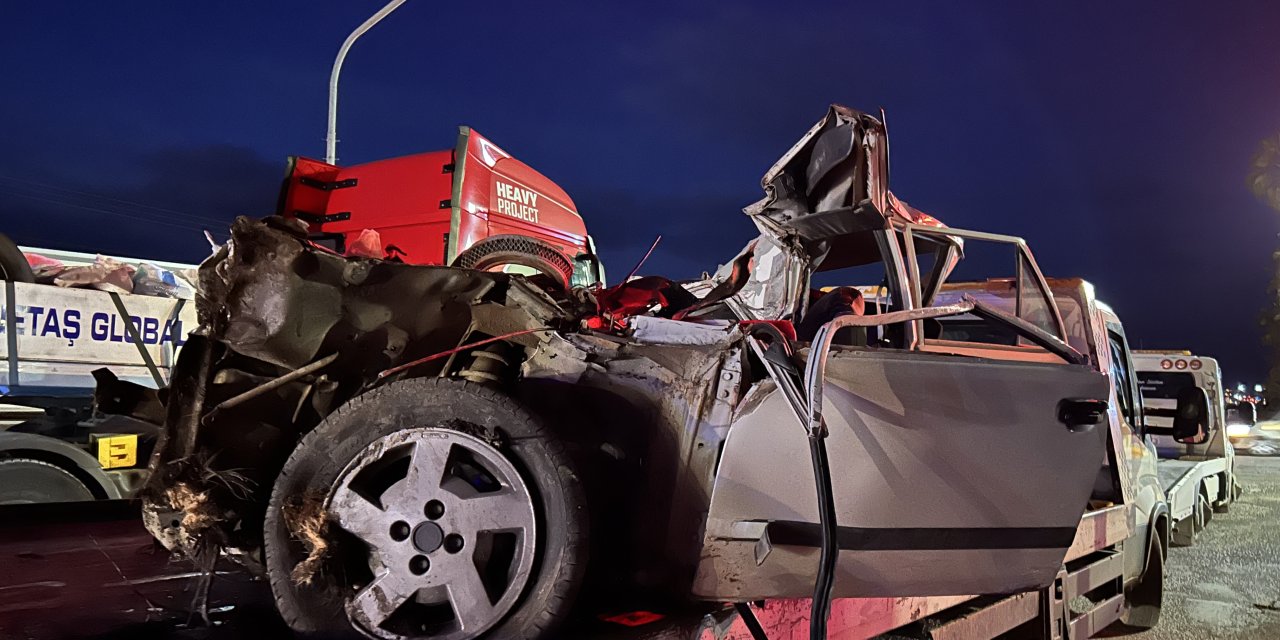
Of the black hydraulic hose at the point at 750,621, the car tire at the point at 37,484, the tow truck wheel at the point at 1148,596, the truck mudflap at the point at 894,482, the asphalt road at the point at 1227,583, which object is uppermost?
the truck mudflap at the point at 894,482

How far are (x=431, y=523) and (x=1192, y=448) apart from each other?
1205 centimetres

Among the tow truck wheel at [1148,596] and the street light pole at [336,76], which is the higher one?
the street light pole at [336,76]

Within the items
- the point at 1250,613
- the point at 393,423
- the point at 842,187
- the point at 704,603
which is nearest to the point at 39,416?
the point at 393,423

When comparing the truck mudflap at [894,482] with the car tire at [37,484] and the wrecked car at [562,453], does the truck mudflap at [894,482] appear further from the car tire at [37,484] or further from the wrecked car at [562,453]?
the car tire at [37,484]

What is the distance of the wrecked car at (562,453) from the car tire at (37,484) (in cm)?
252

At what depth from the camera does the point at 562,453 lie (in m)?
2.36

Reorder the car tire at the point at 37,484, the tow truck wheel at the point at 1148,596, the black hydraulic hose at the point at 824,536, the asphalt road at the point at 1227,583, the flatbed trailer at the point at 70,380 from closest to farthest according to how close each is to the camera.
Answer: the black hydraulic hose at the point at 824,536, the car tire at the point at 37,484, the flatbed trailer at the point at 70,380, the tow truck wheel at the point at 1148,596, the asphalt road at the point at 1227,583

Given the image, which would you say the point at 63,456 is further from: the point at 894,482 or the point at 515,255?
the point at 894,482

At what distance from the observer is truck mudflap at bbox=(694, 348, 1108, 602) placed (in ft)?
7.72

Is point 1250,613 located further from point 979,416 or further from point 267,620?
point 267,620

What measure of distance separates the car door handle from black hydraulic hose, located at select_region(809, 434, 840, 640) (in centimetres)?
87

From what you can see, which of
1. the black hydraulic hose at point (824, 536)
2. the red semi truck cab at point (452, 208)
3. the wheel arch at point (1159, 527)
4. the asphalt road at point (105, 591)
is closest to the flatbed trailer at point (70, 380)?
the asphalt road at point (105, 591)

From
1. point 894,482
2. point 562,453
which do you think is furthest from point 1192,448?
point 562,453

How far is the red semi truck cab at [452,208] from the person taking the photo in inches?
257
